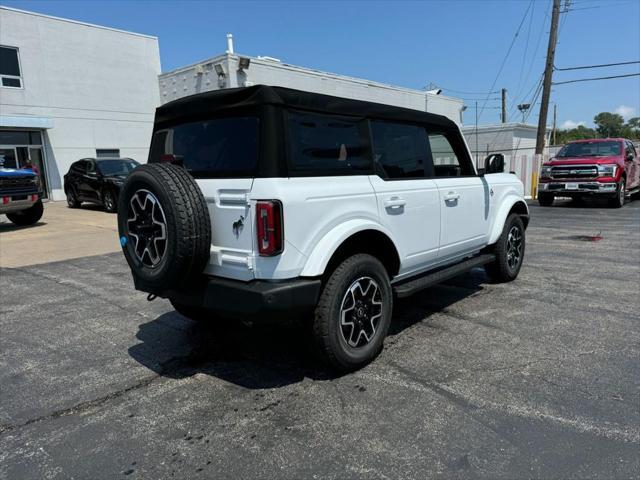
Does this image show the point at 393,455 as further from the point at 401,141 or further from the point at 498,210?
the point at 498,210

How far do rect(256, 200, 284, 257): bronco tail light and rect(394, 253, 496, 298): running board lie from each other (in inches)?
53.2

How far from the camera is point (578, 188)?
14.1 metres

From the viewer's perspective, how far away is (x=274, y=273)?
3.00 meters

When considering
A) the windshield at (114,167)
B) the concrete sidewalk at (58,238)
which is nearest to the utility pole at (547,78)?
the windshield at (114,167)

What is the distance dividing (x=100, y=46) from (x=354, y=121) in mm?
21651

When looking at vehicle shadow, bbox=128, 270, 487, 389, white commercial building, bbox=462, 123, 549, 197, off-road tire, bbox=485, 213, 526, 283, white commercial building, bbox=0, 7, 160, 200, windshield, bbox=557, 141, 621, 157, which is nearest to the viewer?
vehicle shadow, bbox=128, 270, 487, 389

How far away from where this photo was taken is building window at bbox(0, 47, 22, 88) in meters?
18.5

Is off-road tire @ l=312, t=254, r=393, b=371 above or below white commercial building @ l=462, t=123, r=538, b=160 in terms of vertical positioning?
below

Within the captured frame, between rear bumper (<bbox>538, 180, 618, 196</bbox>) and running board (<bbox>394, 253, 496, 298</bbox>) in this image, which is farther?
rear bumper (<bbox>538, 180, 618, 196</bbox>)

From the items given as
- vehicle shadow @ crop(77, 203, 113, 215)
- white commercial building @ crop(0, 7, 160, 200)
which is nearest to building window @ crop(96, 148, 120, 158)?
white commercial building @ crop(0, 7, 160, 200)

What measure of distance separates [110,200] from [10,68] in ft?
30.2

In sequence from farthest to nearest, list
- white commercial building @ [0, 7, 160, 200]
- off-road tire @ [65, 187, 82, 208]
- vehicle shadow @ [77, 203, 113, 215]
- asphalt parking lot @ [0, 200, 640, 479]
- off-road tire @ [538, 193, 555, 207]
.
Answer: white commercial building @ [0, 7, 160, 200] < off-road tire @ [65, 187, 82, 208] < vehicle shadow @ [77, 203, 113, 215] < off-road tire @ [538, 193, 555, 207] < asphalt parking lot @ [0, 200, 640, 479]

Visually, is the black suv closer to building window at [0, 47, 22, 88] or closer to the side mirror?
building window at [0, 47, 22, 88]

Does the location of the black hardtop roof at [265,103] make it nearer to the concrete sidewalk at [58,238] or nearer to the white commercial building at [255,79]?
the concrete sidewalk at [58,238]
